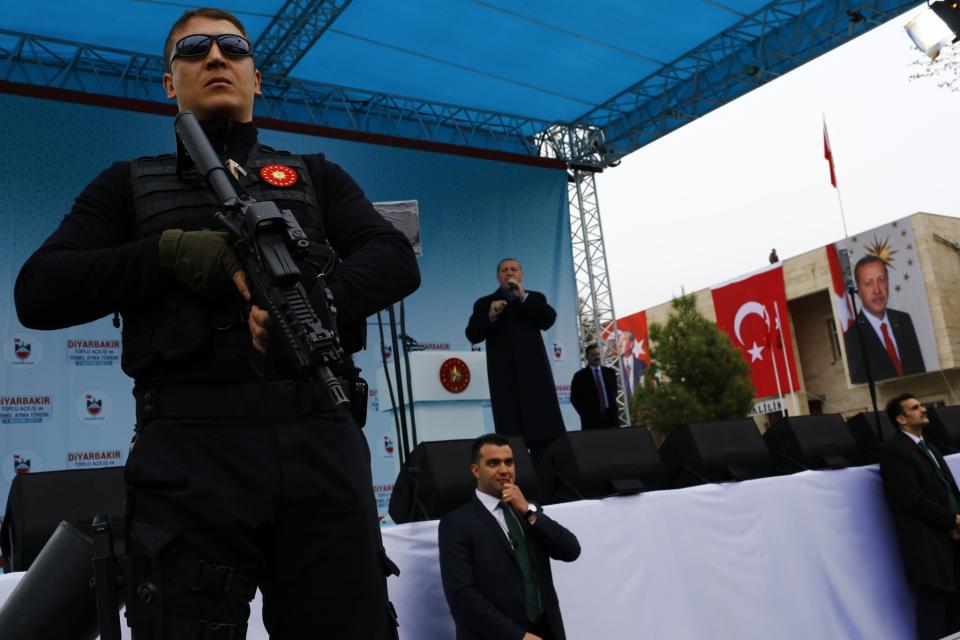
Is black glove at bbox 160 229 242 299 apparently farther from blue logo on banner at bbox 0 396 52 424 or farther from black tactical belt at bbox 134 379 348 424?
blue logo on banner at bbox 0 396 52 424

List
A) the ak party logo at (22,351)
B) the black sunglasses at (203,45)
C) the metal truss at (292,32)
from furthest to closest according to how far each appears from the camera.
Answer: the metal truss at (292,32), the ak party logo at (22,351), the black sunglasses at (203,45)

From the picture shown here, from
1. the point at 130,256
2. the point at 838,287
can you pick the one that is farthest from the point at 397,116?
the point at 838,287

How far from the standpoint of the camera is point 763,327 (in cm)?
2577

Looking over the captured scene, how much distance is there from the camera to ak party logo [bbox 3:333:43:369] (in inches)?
307

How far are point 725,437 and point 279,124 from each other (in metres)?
6.81

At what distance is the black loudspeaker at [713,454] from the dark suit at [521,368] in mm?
1290

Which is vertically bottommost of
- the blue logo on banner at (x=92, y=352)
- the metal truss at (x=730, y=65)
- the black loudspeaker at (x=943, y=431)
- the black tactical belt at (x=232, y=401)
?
the black loudspeaker at (x=943, y=431)

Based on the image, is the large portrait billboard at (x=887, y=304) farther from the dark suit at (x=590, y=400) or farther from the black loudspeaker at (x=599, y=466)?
the black loudspeaker at (x=599, y=466)

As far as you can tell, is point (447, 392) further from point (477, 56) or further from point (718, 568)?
point (477, 56)

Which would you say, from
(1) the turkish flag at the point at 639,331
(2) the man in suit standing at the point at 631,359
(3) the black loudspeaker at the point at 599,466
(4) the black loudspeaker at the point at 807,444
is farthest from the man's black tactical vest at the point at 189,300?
(2) the man in suit standing at the point at 631,359

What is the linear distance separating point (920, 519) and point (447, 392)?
354cm

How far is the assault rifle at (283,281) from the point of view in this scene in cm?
114

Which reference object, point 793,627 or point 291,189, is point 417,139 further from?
point 291,189

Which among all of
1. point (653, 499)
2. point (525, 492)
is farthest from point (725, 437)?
point (525, 492)
